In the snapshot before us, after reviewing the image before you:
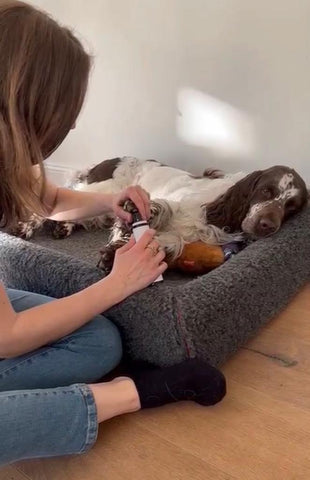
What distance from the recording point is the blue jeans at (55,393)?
988 mm

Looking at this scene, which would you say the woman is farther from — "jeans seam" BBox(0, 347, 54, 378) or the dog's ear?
the dog's ear

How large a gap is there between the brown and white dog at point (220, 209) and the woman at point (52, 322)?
1.02 feet

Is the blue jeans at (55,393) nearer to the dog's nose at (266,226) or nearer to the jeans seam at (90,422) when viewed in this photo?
the jeans seam at (90,422)

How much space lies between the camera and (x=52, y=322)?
42.9 inches

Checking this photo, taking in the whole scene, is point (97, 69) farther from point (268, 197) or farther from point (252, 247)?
point (252, 247)

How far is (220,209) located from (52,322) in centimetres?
102

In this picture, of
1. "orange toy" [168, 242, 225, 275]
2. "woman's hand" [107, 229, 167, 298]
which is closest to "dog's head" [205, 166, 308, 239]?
"orange toy" [168, 242, 225, 275]

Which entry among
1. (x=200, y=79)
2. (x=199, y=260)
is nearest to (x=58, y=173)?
(x=200, y=79)

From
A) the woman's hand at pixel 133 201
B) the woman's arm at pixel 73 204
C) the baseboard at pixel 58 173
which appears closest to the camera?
the woman's hand at pixel 133 201

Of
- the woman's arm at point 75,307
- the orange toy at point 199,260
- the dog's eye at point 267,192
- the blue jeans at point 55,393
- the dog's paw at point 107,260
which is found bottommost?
the blue jeans at point 55,393

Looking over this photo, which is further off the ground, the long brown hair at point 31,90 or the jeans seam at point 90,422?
the long brown hair at point 31,90

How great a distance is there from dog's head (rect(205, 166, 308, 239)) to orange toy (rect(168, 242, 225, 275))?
163mm

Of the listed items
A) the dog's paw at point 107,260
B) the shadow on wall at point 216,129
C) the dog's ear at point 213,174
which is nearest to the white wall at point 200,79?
the shadow on wall at point 216,129

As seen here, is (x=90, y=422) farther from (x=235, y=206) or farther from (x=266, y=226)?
(x=235, y=206)
